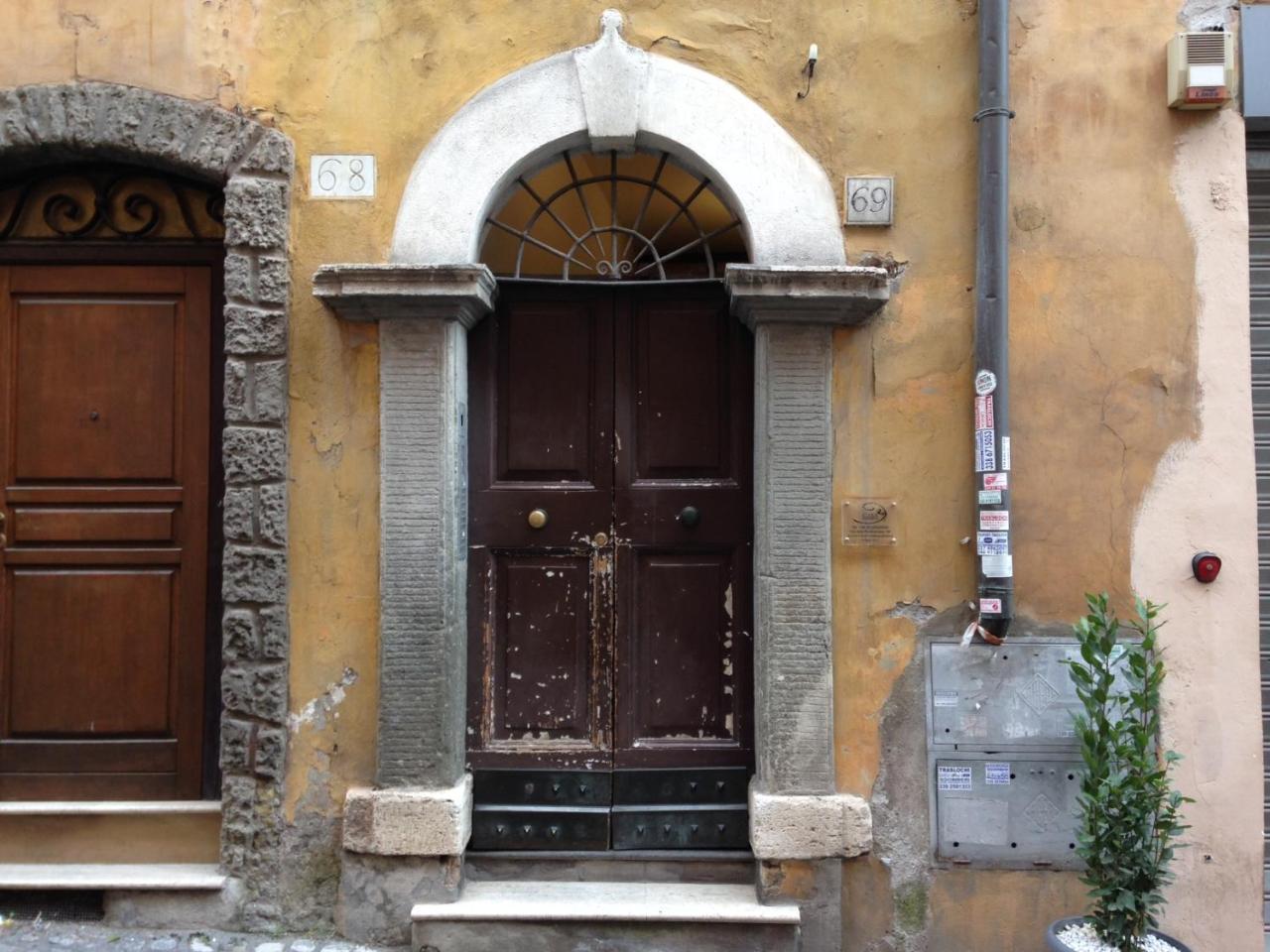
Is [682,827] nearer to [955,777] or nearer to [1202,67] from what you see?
[955,777]

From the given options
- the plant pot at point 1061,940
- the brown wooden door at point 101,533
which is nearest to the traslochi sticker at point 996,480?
the plant pot at point 1061,940

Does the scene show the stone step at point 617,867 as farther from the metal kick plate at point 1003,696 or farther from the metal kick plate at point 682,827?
the metal kick plate at point 1003,696

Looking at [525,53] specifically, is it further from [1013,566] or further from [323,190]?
[1013,566]

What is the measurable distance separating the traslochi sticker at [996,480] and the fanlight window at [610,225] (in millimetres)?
1323

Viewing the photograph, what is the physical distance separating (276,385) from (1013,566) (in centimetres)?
293

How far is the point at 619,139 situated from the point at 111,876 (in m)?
3.46

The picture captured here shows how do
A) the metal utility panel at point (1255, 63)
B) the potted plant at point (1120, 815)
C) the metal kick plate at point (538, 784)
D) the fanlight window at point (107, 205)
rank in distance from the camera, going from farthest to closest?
the fanlight window at point (107, 205) < the metal kick plate at point (538, 784) < the metal utility panel at point (1255, 63) < the potted plant at point (1120, 815)

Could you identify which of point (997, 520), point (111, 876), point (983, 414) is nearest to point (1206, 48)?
point (983, 414)

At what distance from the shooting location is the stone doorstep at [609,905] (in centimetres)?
372

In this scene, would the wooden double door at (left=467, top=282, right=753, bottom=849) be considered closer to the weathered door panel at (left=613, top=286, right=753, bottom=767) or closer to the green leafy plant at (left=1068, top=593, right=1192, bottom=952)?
the weathered door panel at (left=613, top=286, right=753, bottom=767)

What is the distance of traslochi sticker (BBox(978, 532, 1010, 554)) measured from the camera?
3.78m

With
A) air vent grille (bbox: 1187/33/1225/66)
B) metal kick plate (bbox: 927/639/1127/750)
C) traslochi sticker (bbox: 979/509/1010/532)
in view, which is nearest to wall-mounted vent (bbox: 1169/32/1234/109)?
air vent grille (bbox: 1187/33/1225/66)

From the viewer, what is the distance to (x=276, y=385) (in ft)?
12.8

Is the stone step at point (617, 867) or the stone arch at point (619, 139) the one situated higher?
the stone arch at point (619, 139)
